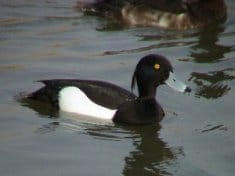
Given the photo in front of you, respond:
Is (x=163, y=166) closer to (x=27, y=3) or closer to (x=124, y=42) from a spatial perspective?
(x=124, y=42)

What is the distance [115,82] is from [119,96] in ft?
3.40

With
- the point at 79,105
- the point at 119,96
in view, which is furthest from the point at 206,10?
the point at 79,105

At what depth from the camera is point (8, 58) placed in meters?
9.73

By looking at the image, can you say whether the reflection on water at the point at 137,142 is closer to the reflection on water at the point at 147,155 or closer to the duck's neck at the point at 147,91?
the reflection on water at the point at 147,155

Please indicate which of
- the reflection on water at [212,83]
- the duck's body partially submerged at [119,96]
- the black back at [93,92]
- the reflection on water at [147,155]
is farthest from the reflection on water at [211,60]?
the reflection on water at [147,155]

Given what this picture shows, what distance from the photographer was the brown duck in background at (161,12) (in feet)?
37.8

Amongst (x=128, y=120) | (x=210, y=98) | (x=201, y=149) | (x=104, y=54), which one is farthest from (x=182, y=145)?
(x=104, y=54)

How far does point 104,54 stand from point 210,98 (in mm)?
1916

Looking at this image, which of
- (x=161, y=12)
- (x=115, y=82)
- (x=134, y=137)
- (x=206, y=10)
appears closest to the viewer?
(x=134, y=137)

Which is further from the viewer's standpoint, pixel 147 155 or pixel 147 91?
pixel 147 91

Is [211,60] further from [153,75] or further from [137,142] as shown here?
[137,142]

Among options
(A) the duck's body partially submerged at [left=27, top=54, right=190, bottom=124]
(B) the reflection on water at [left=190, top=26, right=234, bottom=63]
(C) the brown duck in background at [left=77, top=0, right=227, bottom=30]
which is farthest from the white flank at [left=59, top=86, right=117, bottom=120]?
(C) the brown duck in background at [left=77, top=0, right=227, bottom=30]

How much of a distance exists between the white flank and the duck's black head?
42 cm

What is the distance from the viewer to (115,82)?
905 centimetres
